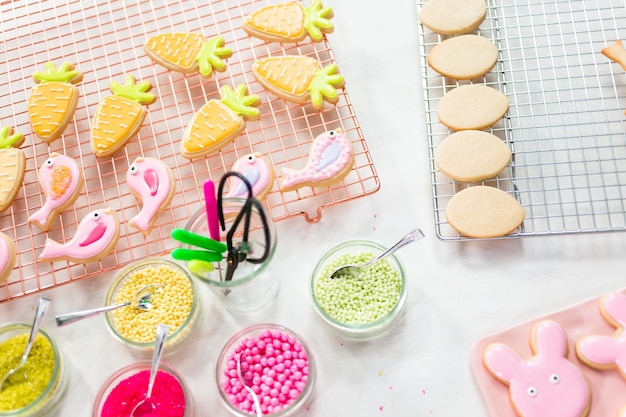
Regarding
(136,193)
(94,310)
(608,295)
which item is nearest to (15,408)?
(94,310)

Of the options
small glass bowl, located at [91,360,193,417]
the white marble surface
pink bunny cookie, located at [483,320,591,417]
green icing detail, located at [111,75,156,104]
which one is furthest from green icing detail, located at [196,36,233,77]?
pink bunny cookie, located at [483,320,591,417]

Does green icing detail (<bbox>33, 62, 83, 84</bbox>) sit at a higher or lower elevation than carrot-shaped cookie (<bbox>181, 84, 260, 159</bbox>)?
higher

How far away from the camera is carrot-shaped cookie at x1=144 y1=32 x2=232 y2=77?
1306 mm

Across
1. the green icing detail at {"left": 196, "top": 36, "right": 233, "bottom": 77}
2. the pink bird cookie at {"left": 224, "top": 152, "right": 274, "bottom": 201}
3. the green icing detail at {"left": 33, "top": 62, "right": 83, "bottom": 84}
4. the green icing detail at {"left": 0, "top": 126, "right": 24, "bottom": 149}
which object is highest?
the green icing detail at {"left": 33, "top": 62, "right": 83, "bottom": 84}

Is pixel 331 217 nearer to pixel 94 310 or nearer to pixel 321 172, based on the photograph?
pixel 321 172

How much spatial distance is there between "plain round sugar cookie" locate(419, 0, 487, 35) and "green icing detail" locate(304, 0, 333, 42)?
8.1 inches

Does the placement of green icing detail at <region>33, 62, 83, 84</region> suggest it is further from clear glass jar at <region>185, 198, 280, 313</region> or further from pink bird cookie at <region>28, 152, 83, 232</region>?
clear glass jar at <region>185, 198, 280, 313</region>

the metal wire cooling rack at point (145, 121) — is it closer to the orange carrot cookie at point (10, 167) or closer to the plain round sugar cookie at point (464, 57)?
the orange carrot cookie at point (10, 167)

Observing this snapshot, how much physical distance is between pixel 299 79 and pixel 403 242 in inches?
16.1

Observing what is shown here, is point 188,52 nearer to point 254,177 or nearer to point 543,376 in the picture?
point 254,177

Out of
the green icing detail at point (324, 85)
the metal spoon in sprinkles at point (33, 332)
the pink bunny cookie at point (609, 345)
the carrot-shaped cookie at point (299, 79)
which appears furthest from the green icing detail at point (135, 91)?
the pink bunny cookie at point (609, 345)

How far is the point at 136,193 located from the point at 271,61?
381 mm

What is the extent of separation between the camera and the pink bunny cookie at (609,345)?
1.07 m

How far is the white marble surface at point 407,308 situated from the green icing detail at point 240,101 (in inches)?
9.0
